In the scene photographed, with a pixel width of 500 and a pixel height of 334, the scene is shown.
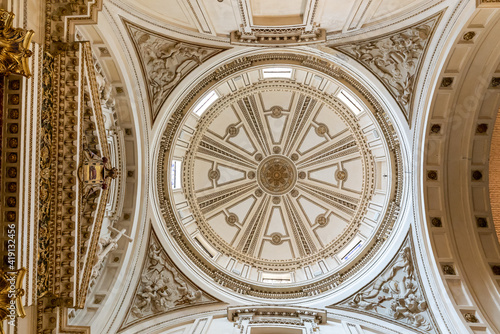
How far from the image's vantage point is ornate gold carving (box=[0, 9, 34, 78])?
6.62 m

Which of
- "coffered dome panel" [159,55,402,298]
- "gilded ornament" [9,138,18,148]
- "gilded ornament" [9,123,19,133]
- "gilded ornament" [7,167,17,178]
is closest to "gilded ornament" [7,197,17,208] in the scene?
"gilded ornament" [7,167,17,178]

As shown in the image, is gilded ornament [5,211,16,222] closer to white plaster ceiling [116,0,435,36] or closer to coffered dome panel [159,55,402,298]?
white plaster ceiling [116,0,435,36]

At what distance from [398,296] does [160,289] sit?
916 cm

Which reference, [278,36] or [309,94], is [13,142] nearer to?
[278,36]

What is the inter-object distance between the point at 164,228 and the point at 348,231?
9.57m

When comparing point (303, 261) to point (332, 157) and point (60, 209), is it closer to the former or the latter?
point (332, 157)

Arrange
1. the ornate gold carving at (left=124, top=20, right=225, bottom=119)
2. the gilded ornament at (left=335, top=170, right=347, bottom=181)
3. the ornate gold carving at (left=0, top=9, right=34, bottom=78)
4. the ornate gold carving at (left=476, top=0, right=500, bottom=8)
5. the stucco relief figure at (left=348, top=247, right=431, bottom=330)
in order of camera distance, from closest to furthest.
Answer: the ornate gold carving at (left=0, top=9, right=34, bottom=78)
the ornate gold carving at (left=476, top=0, right=500, bottom=8)
the ornate gold carving at (left=124, top=20, right=225, bottom=119)
the stucco relief figure at (left=348, top=247, right=431, bottom=330)
the gilded ornament at (left=335, top=170, right=347, bottom=181)

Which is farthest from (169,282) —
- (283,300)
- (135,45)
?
(135,45)

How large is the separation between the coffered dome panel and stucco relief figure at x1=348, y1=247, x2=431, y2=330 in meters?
1.31

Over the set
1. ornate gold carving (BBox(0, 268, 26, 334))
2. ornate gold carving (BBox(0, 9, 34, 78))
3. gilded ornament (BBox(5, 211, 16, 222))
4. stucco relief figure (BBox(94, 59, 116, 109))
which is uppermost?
stucco relief figure (BBox(94, 59, 116, 109))

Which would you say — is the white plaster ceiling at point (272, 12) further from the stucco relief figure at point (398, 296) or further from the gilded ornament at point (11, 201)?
the stucco relief figure at point (398, 296)

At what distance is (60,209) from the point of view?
28.1 ft

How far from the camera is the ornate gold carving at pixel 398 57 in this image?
11.2 meters

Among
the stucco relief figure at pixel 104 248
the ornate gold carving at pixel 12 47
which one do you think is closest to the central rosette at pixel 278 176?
the stucco relief figure at pixel 104 248
